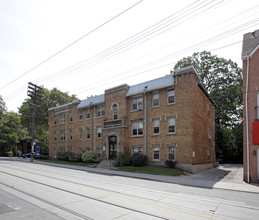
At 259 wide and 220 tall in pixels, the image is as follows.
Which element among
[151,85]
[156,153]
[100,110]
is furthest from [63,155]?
[151,85]

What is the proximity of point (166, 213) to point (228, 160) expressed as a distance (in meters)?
37.6

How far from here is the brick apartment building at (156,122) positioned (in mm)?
21469

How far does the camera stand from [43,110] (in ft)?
162

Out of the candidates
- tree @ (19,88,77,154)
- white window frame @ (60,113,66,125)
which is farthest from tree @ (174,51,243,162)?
tree @ (19,88,77,154)

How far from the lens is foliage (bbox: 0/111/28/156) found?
1775 inches

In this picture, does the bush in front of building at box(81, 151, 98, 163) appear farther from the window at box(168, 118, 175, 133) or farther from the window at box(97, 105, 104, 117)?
the window at box(168, 118, 175, 133)

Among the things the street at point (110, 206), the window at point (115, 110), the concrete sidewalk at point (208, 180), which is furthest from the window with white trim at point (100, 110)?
the street at point (110, 206)

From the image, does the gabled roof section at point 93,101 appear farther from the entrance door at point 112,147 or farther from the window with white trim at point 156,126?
the window with white trim at point 156,126

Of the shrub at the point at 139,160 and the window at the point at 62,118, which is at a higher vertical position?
the window at the point at 62,118

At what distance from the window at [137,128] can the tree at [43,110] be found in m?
28.6

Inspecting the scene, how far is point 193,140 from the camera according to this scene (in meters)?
21.0

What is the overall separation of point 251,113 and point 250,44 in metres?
5.83

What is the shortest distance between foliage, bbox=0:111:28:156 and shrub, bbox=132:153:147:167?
33.6 metres

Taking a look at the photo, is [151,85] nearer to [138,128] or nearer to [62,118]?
[138,128]
